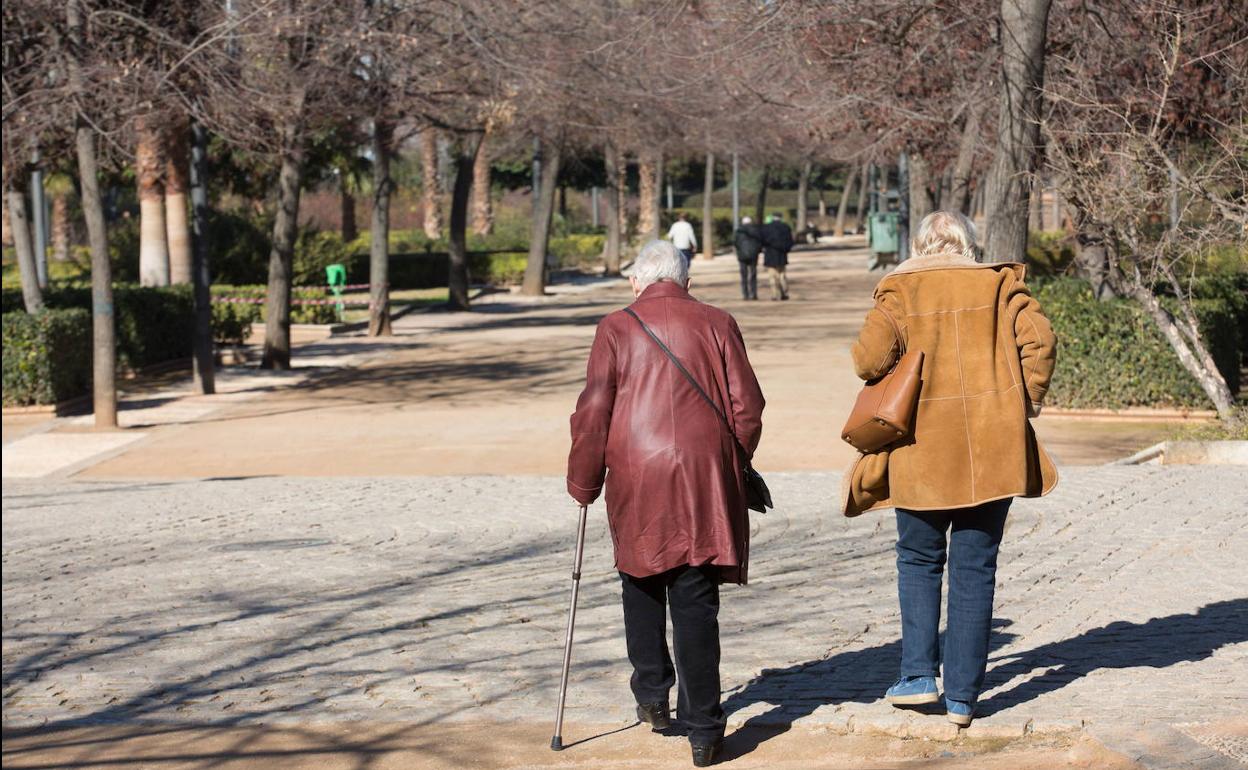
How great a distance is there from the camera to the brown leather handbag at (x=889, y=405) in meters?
4.91

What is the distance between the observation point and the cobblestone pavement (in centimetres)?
557

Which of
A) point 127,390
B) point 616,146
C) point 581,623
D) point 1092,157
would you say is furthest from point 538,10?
point 616,146

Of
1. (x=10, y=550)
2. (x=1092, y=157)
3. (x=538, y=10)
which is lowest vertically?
(x=10, y=550)

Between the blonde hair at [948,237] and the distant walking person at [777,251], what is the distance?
24112mm

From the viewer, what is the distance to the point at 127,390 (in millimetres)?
18000

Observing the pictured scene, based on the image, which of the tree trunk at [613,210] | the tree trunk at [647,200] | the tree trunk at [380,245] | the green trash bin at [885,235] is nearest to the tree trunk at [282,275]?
the tree trunk at [380,245]

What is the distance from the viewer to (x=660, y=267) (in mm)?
4996

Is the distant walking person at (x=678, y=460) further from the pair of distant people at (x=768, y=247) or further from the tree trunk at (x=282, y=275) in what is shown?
the pair of distant people at (x=768, y=247)

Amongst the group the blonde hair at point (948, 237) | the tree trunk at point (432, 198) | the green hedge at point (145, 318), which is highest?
the tree trunk at point (432, 198)

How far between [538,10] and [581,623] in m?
14.7

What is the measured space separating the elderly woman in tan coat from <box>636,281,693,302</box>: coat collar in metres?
0.60


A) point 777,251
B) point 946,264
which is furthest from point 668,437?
point 777,251

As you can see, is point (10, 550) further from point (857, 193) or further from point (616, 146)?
point (857, 193)

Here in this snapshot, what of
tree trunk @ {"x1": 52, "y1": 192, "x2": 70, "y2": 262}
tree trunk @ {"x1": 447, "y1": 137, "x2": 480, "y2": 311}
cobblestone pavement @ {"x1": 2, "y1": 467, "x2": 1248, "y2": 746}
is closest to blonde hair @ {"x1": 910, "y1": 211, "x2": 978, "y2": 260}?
cobblestone pavement @ {"x1": 2, "y1": 467, "x2": 1248, "y2": 746}
